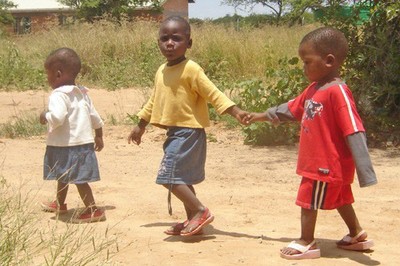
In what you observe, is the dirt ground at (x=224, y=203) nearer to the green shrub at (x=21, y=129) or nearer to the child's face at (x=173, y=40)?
the green shrub at (x=21, y=129)

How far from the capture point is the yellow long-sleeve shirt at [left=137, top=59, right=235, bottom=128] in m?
4.78

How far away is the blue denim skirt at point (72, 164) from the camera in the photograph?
17.6 ft

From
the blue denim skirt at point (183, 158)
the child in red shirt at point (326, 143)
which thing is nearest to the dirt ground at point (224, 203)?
the child in red shirt at point (326, 143)

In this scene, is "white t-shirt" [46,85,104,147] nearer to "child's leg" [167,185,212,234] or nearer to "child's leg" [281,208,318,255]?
"child's leg" [167,185,212,234]

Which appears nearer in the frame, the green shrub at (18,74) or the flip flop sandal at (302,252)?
the flip flop sandal at (302,252)

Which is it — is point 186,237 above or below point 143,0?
below

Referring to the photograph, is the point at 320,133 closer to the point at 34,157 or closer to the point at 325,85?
the point at 325,85

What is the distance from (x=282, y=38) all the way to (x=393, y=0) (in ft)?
28.1

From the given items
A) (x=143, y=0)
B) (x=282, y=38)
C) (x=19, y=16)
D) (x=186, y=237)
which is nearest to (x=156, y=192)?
(x=186, y=237)

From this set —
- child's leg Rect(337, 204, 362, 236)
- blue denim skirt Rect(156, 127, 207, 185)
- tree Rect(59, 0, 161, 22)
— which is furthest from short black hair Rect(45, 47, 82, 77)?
tree Rect(59, 0, 161, 22)

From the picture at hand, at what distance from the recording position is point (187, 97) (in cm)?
482

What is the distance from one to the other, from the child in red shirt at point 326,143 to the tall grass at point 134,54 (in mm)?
8629

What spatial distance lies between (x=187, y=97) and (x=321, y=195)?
1.09 meters

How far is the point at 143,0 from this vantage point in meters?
35.8
